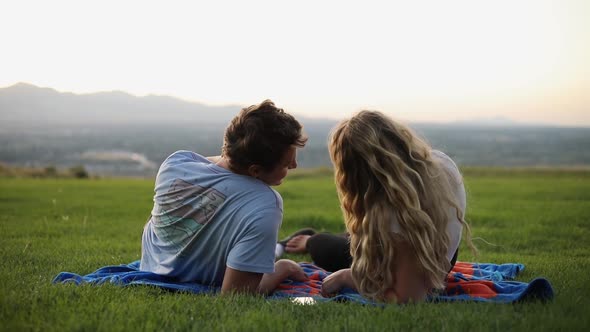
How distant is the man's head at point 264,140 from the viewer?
160 inches

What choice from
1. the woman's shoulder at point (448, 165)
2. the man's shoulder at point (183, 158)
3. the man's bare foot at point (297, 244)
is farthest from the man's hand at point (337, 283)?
the man's bare foot at point (297, 244)

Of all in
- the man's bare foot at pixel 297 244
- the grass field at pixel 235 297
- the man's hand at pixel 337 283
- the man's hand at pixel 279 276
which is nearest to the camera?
the grass field at pixel 235 297

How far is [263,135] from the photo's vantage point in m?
4.07

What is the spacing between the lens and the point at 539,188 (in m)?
15.1

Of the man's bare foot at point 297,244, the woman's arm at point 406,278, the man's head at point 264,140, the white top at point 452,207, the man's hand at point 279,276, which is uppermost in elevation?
the man's head at point 264,140

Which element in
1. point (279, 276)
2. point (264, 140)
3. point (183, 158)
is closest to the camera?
point (264, 140)

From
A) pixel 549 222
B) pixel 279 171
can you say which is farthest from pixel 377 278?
pixel 549 222

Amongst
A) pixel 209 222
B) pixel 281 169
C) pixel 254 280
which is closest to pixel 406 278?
pixel 254 280

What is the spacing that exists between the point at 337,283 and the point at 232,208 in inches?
A: 38.6

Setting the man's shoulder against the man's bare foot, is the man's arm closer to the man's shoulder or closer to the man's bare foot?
the man's shoulder

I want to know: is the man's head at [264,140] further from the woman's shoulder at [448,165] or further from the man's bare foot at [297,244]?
the man's bare foot at [297,244]

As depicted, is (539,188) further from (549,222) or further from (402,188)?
(402,188)

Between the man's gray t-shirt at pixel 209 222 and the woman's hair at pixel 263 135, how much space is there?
213mm

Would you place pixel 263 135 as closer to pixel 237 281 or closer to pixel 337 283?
pixel 237 281
